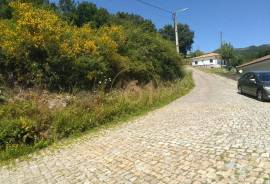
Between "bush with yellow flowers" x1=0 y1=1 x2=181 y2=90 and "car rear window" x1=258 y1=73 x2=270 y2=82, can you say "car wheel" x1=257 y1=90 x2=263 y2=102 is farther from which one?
"bush with yellow flowers" x1=0 y1=1 x2=181 y2=90

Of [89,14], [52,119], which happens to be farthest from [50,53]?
[89,14]

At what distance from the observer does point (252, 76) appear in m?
15.9

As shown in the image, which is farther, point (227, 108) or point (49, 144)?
point (227, 108)

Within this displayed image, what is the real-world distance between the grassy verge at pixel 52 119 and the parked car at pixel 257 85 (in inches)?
243

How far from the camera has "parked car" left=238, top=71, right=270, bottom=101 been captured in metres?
13.6

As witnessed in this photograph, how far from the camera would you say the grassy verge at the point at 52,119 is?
7.58m

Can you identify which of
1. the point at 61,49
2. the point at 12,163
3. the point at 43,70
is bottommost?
the point at 12,163

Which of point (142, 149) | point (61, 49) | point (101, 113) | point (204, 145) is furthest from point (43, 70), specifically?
point (204, 145)

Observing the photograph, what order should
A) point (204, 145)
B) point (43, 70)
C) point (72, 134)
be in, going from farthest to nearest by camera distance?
point (43, 70) → point (72, 134) → point (204, 145)

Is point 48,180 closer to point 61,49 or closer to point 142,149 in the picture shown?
point 142,149

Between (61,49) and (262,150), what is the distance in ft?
36.6

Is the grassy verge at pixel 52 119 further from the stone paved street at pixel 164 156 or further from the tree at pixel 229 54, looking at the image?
the tree at pixel 229 54

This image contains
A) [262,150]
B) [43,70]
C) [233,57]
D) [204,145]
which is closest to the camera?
[262,150]

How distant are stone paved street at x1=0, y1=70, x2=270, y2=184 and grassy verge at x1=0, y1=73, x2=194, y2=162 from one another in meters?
0.70
